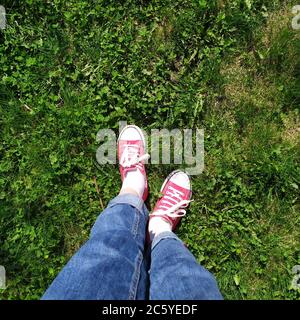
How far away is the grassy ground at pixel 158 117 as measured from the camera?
3.40m

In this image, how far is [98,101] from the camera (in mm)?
3494

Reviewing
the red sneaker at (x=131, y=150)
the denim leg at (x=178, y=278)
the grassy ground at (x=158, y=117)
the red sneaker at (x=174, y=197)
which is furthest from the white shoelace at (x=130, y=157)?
the denim leg at (x=178, y=278)

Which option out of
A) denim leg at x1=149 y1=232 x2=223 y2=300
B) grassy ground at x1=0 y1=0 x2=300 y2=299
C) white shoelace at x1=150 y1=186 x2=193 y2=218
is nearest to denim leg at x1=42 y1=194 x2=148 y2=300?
denim leg at x1=149 y1=232 x2=223 y2=300

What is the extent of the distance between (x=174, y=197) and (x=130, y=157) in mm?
502

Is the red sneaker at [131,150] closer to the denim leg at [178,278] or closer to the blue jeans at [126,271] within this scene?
the blue jeans at [126,271]

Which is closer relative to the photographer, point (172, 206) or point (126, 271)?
point (126, 271)

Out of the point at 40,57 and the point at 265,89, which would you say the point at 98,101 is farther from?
the point at 265,89

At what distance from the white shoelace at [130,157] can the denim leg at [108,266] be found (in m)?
0.51

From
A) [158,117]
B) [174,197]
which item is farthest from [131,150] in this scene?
[174,197]

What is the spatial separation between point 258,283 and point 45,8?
2975 mm

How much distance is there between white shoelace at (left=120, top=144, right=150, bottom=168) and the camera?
343 cm

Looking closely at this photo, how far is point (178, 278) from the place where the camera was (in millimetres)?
2529

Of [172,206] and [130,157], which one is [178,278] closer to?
[172,206]

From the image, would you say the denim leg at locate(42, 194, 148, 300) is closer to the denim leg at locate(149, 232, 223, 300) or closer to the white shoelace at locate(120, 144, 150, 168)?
the denim leg at locate(149, 232, 223, 300)
